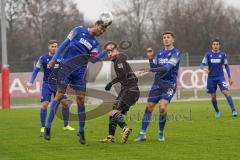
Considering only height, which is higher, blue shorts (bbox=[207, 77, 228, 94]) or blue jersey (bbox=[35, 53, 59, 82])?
blue jersey (bbox=[35, 53, 59, 82])

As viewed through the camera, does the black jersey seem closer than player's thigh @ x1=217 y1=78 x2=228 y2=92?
Yes

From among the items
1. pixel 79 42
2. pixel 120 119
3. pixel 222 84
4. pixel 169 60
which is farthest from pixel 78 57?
pixel 222 84

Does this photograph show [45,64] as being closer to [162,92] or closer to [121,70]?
[121,70]

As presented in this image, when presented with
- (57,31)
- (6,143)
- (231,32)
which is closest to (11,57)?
(57,31)

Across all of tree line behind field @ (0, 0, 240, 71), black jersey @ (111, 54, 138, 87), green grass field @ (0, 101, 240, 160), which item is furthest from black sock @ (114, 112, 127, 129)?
tree line behind field @ (0, 0, 240, 71)

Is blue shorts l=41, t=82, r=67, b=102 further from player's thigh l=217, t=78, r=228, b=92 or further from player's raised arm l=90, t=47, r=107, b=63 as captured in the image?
player's thigh l=217, t=78, r=228, b=92

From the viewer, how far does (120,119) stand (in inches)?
452

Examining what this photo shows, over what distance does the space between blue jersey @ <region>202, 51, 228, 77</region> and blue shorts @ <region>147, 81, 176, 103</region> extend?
694 cm

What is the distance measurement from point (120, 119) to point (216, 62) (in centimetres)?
795

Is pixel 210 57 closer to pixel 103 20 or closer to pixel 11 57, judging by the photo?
pixel 103 20

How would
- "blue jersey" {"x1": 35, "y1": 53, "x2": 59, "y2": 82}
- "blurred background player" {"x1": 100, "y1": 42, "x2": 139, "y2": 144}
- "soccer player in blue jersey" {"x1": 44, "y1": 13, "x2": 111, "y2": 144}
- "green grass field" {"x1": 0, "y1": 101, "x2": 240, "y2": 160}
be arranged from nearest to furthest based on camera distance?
1. "green grass field" {"x1": 0, "y1": 101, "x2": 240, "y2": 160}
2. "soccer player in blue jersey" {"x1": 44, "y1": 13, "x2": 111, "y2": 144}
3. "blurred background player" {"x1": 100, "y1": 42, "x2": 139, "y2": 144}
4. "blue jersey" {"x1": 35, "y1": 53, "x2": 59, "y2": 82}

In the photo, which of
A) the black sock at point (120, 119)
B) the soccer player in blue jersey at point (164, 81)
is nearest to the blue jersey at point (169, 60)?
the soccer player in blue jersey at point (164, 81)

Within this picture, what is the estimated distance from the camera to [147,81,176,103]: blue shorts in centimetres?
1188

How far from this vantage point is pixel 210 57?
18.8 metres
